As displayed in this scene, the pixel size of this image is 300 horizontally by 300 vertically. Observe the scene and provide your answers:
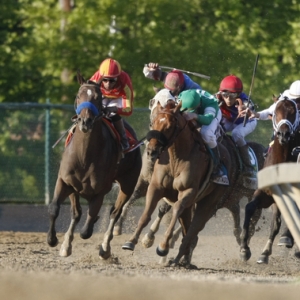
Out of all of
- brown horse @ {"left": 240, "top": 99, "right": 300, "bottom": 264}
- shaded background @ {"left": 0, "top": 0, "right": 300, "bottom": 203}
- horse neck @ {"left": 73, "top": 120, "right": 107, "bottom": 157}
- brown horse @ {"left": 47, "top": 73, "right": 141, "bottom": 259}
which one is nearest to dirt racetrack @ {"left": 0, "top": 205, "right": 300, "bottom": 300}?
brown horse @ {"left": 240, "top": 99, "right": 300, "bottom": 264}

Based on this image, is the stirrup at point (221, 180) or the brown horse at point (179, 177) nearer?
the brown horse at point (179, 177)

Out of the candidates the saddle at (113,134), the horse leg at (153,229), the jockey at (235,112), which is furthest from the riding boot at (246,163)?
the saddle at (113,134)

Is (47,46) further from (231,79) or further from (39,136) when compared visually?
(231,79)

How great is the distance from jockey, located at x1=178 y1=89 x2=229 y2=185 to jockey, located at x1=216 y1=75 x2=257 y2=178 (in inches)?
43.8

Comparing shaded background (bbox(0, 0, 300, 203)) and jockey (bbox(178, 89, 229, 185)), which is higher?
shaded background (bbox(0, 0, 300, 203))

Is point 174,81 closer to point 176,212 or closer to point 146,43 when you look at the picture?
point 176,212

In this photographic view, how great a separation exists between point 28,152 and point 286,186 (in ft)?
34.2

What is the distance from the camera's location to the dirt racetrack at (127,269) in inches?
271

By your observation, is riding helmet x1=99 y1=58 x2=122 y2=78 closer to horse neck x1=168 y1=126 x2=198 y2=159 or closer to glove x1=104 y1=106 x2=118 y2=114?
glove x1=104 y1=106 x2=118 y2=114

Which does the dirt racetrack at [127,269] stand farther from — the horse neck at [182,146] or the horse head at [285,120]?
the horse head at [285,120]

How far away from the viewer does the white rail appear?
270 inches

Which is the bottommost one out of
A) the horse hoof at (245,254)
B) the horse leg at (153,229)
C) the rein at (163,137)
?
the horse hoof at (245,254)

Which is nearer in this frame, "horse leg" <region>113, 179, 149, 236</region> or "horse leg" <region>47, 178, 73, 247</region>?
"horse leg" <region>47, 178, 73, 247</region>

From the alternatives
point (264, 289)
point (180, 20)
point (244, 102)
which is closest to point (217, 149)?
point (244, 102)
